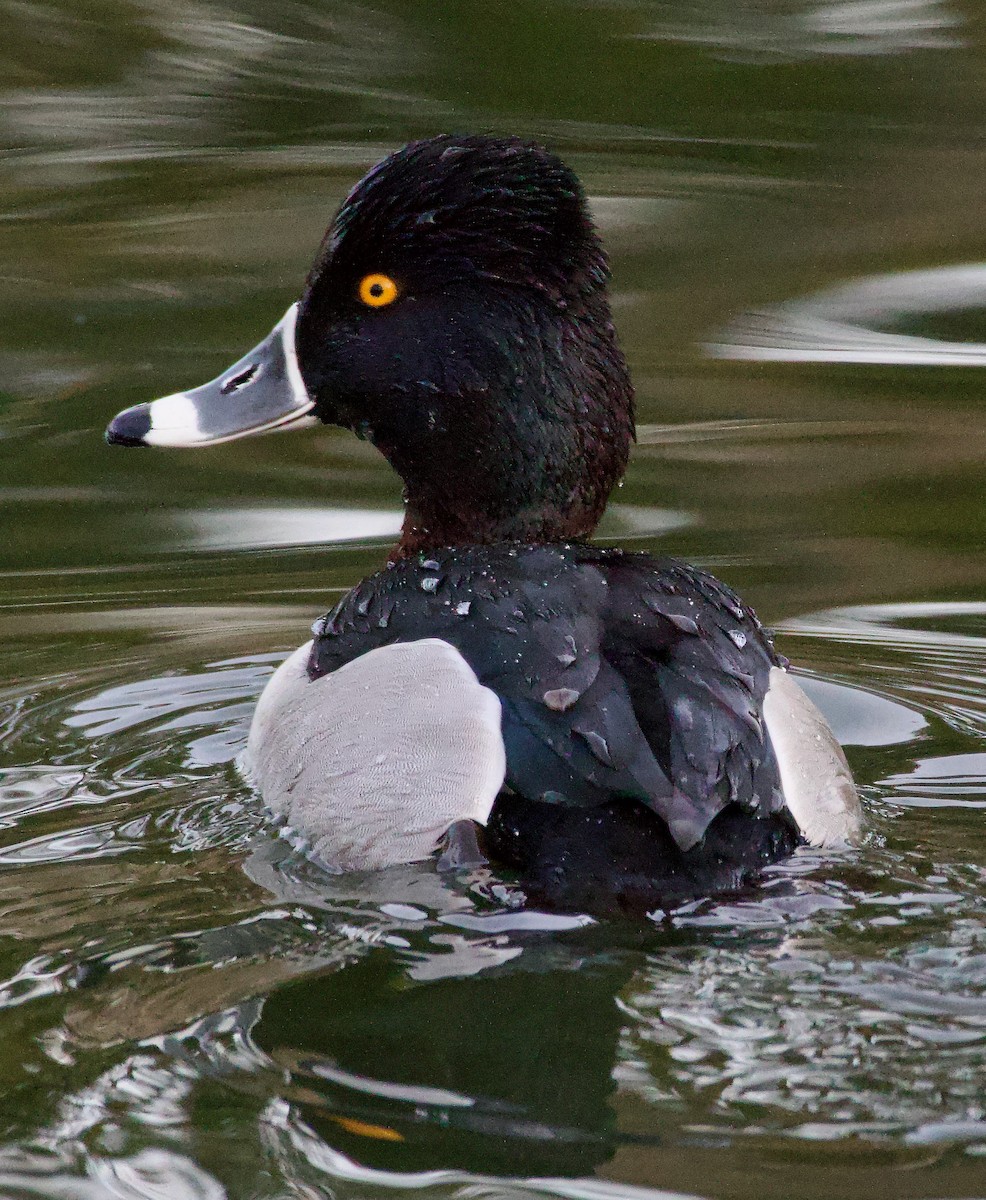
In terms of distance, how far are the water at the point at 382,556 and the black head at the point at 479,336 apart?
99cm

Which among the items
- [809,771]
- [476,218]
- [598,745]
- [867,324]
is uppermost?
[476,218]

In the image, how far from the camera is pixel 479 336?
15.9 ft

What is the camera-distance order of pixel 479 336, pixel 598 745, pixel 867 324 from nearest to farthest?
pixel 598 745 < pixel 479 336 < pixel 867 324

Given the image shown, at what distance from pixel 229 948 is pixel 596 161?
19.0 ft

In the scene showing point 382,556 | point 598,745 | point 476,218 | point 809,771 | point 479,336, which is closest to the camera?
point 598,745

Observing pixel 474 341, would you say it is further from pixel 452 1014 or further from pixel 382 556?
pixel 382 556

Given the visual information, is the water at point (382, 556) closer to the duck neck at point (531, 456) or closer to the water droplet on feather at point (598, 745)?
the water droplet on feather at point (598, 745)

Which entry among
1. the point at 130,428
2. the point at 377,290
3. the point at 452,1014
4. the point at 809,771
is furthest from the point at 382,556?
the point at 452,1014

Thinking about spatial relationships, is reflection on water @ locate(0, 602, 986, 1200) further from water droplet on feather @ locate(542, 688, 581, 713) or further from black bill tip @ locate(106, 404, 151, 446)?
black bill tip @ locate(106, 404, 151, 446)

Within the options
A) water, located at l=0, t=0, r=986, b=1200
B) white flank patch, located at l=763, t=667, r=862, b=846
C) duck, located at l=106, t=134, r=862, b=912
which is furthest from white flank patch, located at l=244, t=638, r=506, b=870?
white flank patch, located at l=763, t=667, r=862, b=846

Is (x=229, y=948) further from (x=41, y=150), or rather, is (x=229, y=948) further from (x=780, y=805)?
(x=41, y=150)

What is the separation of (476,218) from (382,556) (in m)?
2.33

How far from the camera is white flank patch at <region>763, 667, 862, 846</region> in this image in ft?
13.9

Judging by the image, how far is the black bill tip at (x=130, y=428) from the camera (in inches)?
204
